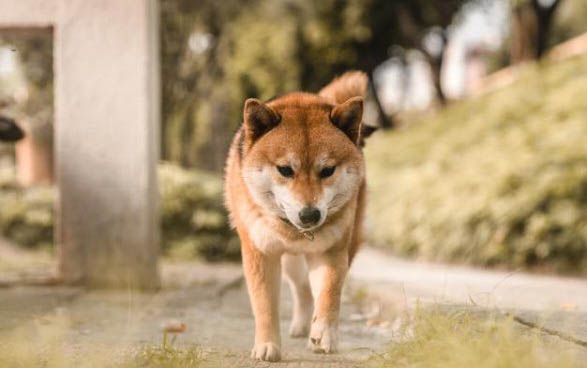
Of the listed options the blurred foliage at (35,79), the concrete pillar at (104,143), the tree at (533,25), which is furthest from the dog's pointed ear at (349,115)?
the tree at (533,25)

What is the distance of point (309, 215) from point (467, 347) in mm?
921

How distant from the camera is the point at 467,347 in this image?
2971mm

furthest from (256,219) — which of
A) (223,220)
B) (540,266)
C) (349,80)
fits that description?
(223,220)

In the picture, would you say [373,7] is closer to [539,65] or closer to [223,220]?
[539,65]

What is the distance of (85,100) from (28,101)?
6.71 metres

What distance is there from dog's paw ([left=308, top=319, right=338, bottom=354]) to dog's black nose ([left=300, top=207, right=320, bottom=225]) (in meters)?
0.60

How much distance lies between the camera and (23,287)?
6.22 metres

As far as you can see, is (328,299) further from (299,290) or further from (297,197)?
(299,290)

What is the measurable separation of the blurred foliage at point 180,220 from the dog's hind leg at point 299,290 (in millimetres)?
5338

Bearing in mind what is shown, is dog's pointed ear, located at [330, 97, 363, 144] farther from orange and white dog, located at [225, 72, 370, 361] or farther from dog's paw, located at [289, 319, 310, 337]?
dog's paw, located at [289, 319, 310, 337]

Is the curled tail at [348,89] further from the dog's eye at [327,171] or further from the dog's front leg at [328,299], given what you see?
the dog's front leg at [328,299]

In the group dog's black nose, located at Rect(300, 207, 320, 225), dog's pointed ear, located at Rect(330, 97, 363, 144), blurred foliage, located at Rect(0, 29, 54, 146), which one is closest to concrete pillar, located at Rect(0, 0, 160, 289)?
dog's pointed ear, located at Rect(330, 97, 363, 144)

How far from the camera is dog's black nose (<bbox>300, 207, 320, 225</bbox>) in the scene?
11.2ft

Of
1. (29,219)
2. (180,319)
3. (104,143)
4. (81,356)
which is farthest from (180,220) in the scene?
(81,356)
